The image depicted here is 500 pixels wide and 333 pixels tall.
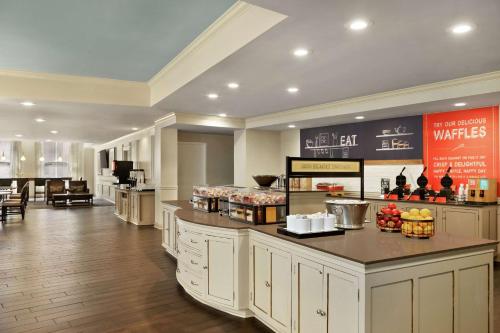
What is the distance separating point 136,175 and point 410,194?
805 centimetres

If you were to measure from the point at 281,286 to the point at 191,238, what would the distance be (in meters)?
1.35

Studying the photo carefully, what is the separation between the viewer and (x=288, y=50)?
12.1ft

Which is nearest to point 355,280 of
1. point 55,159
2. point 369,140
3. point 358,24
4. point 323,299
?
point 323,299

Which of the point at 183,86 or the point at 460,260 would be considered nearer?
the point at 460,260

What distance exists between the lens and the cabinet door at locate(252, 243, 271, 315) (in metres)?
3.20

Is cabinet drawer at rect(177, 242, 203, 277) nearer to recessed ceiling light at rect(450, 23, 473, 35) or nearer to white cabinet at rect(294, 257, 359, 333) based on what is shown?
white cabinet at rect(294, 257, 359, 333)

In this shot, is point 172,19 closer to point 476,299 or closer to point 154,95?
point 154,95

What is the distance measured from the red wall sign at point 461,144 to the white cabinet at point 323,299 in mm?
4567

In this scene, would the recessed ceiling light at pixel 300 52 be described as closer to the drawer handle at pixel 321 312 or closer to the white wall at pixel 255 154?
the drawer handle at pixel 321 312

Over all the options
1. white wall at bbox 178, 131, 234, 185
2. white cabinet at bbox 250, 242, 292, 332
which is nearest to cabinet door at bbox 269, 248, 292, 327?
white cabinet at bbox 250, 242, 292, 332

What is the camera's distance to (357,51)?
3.70m

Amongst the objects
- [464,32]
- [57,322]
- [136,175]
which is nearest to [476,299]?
[464,32]

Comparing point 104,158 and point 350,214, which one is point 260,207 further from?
point 104,158

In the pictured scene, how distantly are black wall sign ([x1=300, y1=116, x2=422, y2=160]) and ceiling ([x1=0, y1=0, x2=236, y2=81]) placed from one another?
13.6 ft
